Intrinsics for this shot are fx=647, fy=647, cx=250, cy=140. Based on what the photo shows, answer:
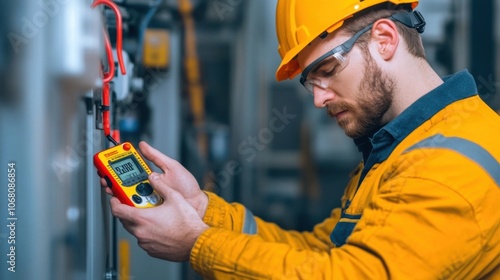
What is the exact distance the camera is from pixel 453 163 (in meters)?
1.09

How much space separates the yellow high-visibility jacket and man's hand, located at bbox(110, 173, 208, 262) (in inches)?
1.5

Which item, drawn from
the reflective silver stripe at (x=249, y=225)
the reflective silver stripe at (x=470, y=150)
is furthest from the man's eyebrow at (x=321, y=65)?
the reflective silver stripe at (x=249, y=225)

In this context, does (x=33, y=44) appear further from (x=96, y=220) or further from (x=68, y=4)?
(x=96, y=220)

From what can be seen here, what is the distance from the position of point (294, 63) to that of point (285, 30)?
127mm

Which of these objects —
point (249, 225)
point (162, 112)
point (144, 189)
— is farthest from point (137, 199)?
point (162, 112)

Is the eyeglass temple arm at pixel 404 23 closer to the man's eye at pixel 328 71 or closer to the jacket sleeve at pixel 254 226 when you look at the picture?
the man's eye at pixel 328 71

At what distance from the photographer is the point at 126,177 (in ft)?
4.17

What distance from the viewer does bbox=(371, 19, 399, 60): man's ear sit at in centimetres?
127

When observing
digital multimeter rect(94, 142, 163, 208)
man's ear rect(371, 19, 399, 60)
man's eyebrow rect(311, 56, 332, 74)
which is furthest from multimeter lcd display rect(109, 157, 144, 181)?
man's ear rect(371, 19, 399, 60)

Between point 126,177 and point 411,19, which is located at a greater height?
point 411,19

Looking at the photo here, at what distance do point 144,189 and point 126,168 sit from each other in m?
0.06

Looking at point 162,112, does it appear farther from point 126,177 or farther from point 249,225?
point 126,177

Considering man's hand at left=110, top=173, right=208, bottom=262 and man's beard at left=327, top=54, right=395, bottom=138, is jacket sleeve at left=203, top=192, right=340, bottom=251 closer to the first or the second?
man's hand at left=110, top=173, right=208, bottom=262

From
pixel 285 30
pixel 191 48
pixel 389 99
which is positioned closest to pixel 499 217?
pixel 389 99
